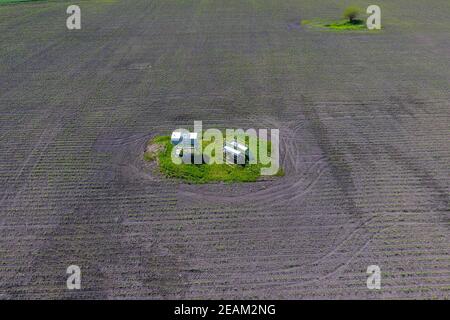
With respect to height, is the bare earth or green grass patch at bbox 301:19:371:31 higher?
green grass patch at bbox 301:19:371:31

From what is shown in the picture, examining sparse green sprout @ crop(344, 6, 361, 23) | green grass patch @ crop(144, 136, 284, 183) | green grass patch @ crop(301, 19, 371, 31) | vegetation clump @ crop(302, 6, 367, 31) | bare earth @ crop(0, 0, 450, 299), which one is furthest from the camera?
sparse green sprout @ crop(344, 6, 361, 23)

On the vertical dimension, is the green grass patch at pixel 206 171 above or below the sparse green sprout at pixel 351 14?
below

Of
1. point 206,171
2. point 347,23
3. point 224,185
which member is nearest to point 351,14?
point 347,23

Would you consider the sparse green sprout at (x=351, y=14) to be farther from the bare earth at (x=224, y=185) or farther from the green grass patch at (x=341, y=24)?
the bare earth at (x=224, y=185)

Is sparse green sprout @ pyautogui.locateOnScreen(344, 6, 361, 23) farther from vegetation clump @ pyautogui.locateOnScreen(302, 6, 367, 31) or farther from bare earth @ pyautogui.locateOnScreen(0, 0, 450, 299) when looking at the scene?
bare earth @ pyautogui.locateOnScreen(0, 0, 450, 299)

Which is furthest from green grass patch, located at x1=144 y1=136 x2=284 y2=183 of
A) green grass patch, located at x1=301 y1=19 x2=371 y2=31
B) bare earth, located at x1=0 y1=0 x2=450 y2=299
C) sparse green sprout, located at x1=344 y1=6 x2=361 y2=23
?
sparse green sprout, located at x1=344 y1=6 x2=361 y2=23

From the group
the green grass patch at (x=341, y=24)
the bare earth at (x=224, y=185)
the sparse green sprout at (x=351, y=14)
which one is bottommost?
the bare earth at (x=224, y=185)

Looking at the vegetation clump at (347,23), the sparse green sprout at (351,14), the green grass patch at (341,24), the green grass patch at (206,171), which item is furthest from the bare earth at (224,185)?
the sparse green sprout at (351,14)

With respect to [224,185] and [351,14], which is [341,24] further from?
[224,185]

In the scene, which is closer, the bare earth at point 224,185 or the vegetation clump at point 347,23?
the bare earth at point 224,185
